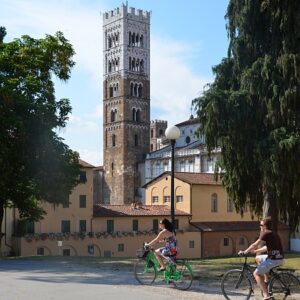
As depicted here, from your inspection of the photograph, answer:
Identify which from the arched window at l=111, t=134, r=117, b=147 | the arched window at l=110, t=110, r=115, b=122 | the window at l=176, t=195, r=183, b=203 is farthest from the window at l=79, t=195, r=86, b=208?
the arched window at l=110, t=110, r=115, b=122

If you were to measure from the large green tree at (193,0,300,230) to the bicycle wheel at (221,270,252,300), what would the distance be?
6982 mm

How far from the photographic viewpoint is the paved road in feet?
37.6

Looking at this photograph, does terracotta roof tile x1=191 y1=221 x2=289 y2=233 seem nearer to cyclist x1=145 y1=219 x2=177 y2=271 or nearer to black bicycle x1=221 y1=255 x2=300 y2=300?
cyclist x1=145 y1=219 x2=177 y2=271

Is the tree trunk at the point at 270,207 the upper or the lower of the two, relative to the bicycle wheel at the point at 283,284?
upper

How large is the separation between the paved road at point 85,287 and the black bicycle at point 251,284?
411mm

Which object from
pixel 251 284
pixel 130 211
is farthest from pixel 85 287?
pixel 130 211

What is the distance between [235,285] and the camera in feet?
35.6

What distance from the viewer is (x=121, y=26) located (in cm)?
10688

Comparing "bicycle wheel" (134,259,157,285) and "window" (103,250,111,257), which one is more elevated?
"bicycle wheel" (134,259,157,285)

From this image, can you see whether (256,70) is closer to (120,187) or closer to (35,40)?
(35,40)

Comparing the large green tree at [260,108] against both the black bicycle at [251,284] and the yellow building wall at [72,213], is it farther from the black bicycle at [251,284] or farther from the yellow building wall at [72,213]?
the yellow building wall at [72,213]

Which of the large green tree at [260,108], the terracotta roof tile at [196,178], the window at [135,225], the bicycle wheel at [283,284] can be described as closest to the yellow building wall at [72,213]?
the window at [135,225]

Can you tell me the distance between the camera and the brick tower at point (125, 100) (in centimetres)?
9750

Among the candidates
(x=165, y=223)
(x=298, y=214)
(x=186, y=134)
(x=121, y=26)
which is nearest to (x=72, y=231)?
(x=298, y=214)
